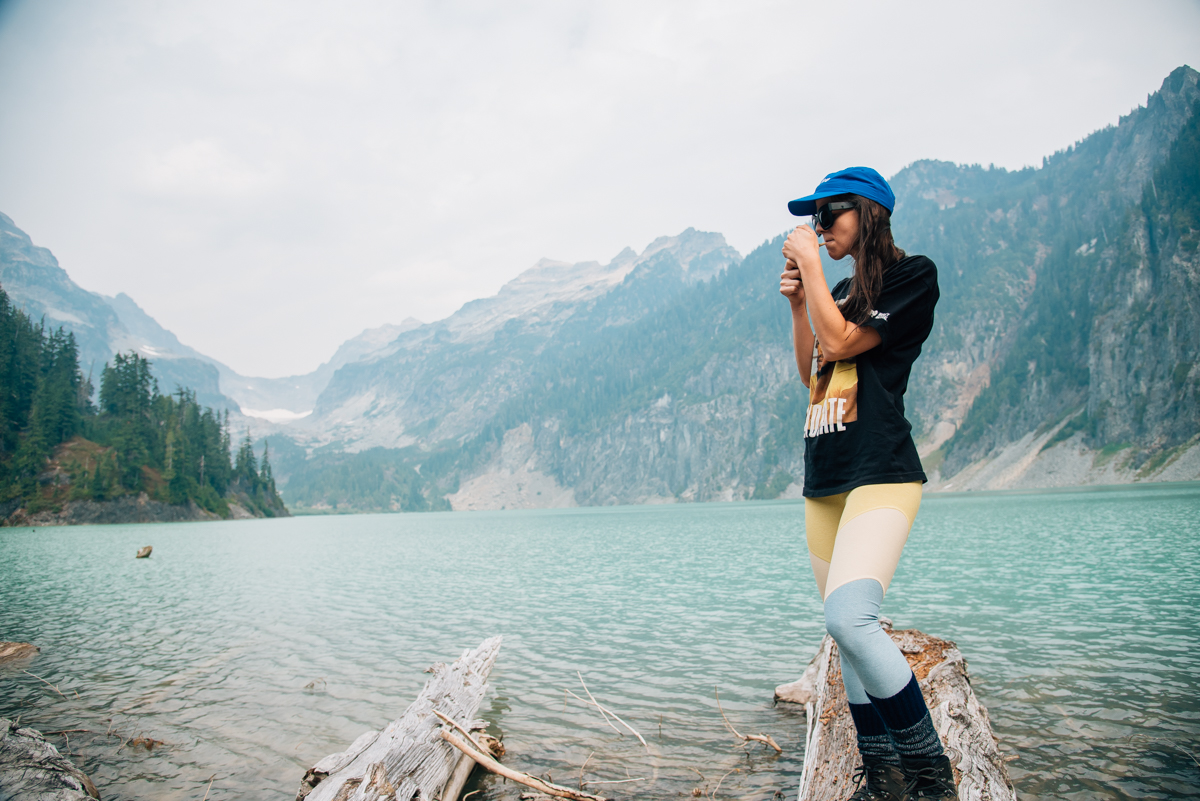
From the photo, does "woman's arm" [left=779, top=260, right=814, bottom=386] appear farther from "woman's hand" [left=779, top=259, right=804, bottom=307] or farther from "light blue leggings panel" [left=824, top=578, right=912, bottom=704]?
"light blue leggings panel" [left=824, top=578, right=912, bottom=704]

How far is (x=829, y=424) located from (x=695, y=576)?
79.4 feet

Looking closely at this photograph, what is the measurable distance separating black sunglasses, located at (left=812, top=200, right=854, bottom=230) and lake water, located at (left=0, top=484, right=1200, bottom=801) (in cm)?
576

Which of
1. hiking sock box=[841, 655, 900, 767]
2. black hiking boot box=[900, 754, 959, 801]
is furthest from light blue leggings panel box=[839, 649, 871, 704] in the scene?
black hiking boot box=[900, 754, 959, 801]

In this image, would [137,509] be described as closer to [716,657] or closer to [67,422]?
[67,422]

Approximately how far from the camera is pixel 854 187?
3.41 m

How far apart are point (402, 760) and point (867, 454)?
5246mm

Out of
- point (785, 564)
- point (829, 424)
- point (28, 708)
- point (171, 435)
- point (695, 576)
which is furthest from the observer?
point (171, 435)

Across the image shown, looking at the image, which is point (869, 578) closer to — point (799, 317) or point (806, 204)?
point (799, 317)

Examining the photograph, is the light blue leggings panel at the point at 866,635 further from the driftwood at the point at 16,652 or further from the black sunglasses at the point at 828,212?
the driftwood at the point at 16,652

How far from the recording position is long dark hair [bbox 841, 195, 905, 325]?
10.7 ft

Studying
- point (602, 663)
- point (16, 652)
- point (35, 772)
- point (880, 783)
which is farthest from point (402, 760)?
point (16, 652)

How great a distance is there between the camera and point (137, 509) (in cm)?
10644

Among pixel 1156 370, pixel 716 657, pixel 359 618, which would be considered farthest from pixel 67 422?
pixel 1156 370

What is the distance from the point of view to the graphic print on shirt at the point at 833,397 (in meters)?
3.24
